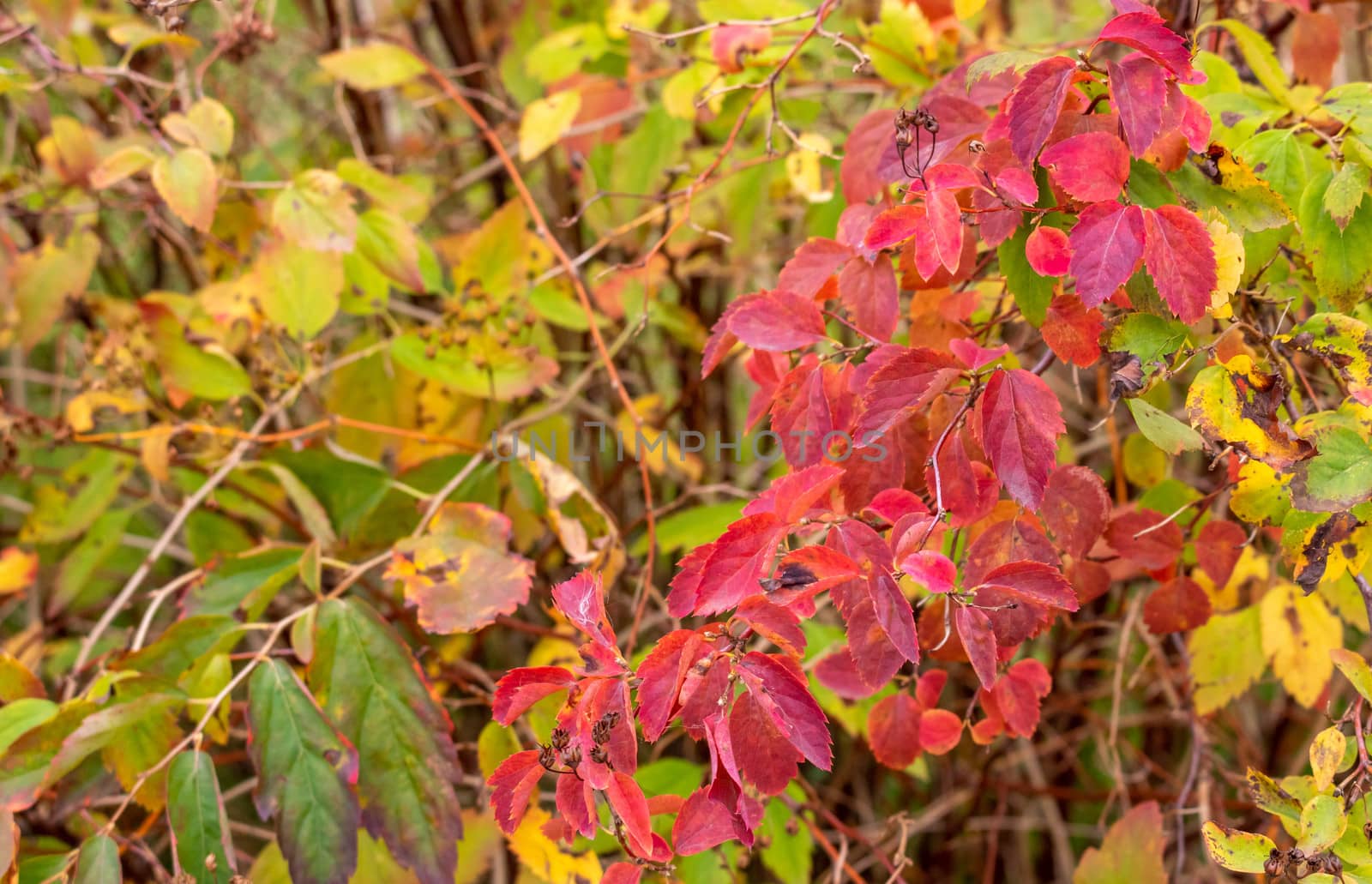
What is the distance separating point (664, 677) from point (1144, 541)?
1.48ft

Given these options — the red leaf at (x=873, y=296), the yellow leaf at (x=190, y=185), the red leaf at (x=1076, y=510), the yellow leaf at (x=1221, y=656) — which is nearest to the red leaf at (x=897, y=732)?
the red leaf at (x=1076, y=510)

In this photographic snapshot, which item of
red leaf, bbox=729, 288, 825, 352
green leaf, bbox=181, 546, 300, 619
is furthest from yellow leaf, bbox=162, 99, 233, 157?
red leaf, bbox=729, 288, 825, 352

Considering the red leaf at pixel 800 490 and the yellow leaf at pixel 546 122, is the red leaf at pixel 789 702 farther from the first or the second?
the yellow leaf at pixel 546 122

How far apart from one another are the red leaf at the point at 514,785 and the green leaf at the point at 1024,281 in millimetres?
453

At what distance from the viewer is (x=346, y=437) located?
50.8 inches

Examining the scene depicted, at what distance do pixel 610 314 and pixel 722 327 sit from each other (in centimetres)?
70

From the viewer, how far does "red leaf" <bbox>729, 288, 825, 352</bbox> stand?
0.71 m

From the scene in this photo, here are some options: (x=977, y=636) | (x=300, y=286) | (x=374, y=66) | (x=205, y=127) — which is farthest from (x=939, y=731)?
(x=374, y=66)

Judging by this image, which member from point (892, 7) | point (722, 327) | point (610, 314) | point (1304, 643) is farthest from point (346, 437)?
point (1304, 643)

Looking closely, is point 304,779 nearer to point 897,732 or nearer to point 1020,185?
point 897,732

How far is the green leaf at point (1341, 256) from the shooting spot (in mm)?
694

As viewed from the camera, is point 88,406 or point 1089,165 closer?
point 1089,165

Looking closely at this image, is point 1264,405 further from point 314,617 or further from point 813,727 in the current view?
point 314,617

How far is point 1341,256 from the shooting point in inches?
27.3
